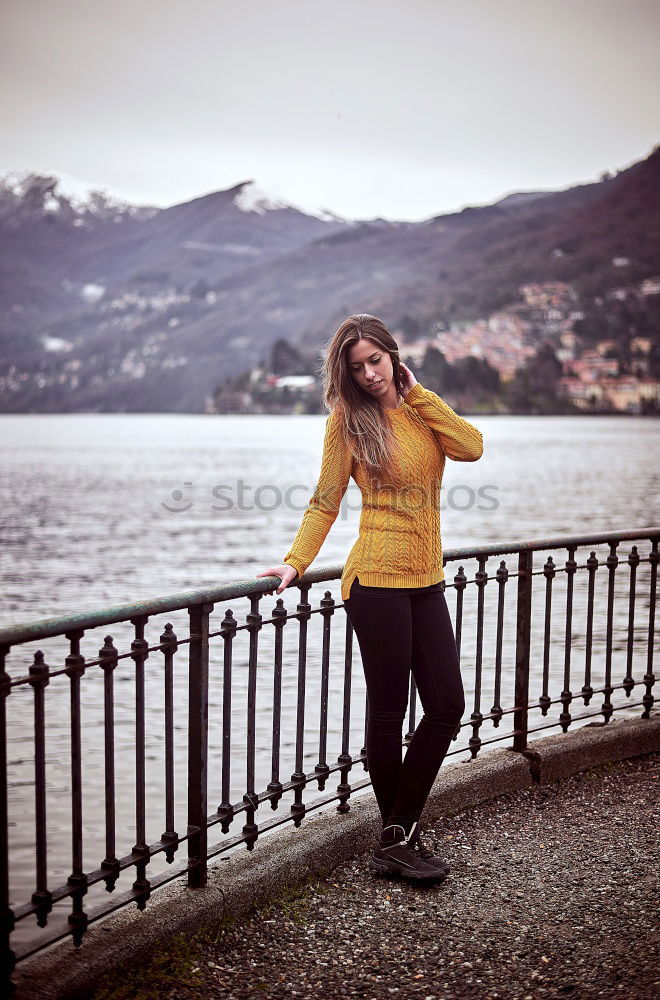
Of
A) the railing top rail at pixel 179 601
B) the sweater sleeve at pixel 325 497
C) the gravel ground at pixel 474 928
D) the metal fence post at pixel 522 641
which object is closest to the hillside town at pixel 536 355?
the metal fence post at pixel 522 641

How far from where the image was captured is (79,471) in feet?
244

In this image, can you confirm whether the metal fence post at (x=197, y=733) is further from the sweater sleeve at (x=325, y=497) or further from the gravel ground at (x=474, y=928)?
the sweater sleeve at (x=325, y=497)

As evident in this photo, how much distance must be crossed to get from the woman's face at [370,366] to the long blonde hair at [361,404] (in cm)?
2

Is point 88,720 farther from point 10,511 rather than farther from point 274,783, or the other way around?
point 10,511

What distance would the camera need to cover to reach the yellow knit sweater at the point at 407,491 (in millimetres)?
3494

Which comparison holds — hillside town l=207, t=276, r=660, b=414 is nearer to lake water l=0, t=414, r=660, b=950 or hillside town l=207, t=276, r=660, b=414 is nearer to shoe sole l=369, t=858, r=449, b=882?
lake water l=0, t=414, r=660, b=950

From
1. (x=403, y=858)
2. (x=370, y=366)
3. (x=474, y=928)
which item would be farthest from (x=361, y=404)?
(x=474, y=928)

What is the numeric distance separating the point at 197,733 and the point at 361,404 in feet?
4.03

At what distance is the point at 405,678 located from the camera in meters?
3.55

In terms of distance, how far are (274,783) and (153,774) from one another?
19.2 feet

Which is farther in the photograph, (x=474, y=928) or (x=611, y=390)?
(x=611, y=390)

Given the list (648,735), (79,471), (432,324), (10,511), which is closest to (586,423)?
(432,324)

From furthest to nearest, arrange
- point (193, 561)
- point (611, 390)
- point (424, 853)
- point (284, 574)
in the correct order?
1. point (611, 390)
2. point (193, 561)
3. point (424, 853)
4. point (284, 574)

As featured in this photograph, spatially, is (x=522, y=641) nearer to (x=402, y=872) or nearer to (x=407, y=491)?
(x=402, y=872)
